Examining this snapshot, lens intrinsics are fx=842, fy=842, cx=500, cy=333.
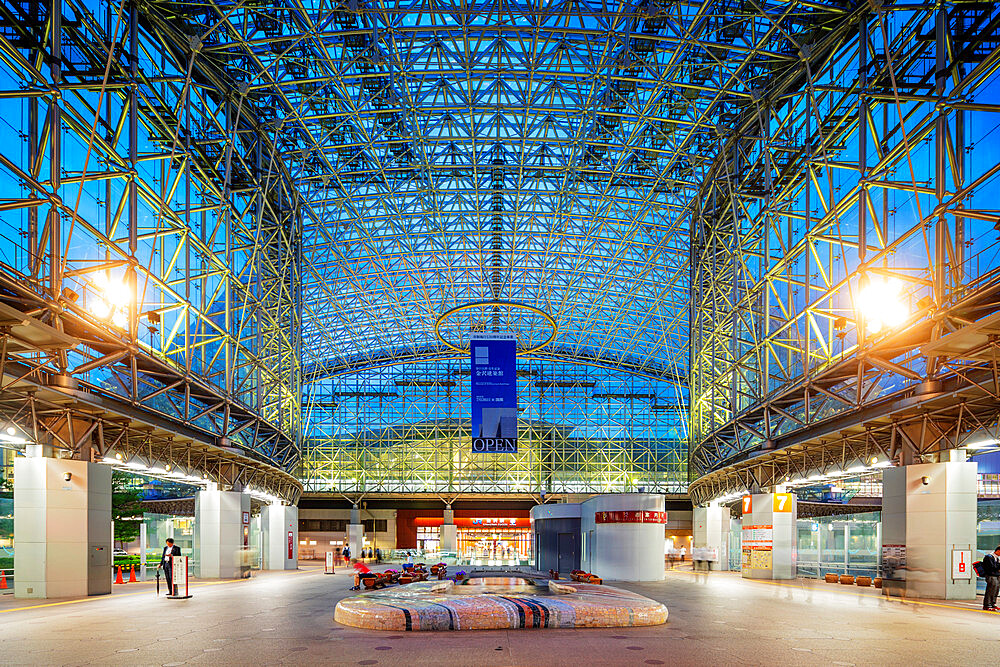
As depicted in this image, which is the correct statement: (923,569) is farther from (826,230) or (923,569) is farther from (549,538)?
(549,538)

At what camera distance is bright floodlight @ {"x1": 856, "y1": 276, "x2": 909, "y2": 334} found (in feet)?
75.4

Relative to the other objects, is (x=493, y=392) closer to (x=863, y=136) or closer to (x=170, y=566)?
(x=170, y=566)

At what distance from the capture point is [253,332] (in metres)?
43.2

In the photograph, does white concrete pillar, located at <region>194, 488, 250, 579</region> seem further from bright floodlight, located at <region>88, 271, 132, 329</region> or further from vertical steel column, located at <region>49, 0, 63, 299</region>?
vertical steel column, located at <region>49, 0, 63, 299</region>

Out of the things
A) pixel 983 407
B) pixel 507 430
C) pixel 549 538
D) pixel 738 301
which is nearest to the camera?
pixel 983 407

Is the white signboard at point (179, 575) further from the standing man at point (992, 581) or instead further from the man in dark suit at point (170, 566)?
the standing man at point (992, 581)

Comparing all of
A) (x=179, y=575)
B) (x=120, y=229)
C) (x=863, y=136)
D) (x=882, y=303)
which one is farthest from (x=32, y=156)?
(x=882, y=303)

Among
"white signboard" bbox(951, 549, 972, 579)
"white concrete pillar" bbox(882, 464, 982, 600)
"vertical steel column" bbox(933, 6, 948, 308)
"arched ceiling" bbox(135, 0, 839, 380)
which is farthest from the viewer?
"arched ceiling" bbox(135, 0, 839, 380)

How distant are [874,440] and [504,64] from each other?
21.2 metres

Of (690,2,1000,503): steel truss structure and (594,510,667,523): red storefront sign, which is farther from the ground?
(690,2,1000,503): steel truss structure

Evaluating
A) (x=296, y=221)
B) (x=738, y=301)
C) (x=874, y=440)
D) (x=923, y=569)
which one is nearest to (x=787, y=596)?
(x=923, y=569)

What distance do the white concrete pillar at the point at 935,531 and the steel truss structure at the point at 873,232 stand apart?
0.80 metres

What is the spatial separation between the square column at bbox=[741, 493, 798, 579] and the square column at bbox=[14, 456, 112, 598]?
2669 cm

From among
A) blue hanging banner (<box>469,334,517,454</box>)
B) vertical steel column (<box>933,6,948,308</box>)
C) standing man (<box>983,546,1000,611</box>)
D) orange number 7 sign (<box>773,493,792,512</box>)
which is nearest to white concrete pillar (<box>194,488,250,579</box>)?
blue hanging banner (<box>469,334,517,454</box>)
